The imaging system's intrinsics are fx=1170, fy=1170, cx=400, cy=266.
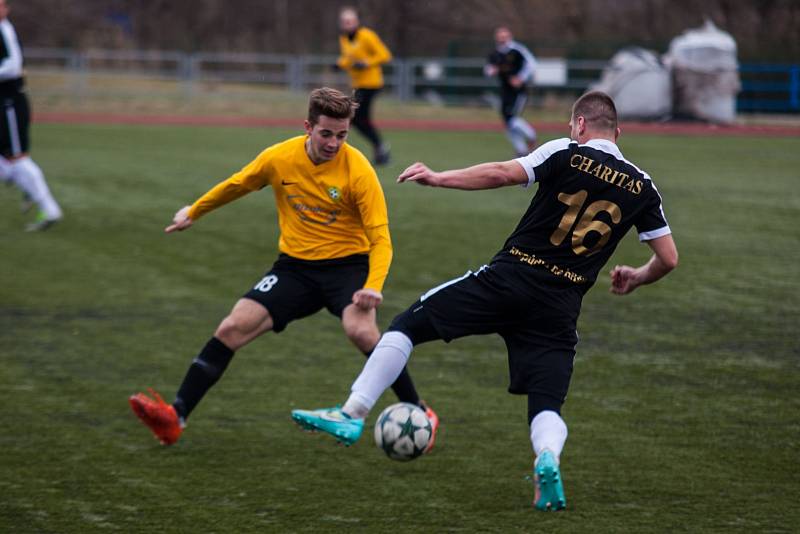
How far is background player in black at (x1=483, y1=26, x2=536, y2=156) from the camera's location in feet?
67.5

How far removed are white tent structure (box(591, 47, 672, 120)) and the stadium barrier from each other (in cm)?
253

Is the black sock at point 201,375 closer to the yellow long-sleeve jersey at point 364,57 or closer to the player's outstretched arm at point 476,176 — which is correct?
the player's outstretched arm at point 476,176

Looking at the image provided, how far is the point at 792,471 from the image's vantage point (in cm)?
564

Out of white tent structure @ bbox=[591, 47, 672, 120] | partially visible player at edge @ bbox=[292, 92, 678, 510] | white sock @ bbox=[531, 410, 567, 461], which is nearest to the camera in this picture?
white sock @ bbox=[531, 410, 567, 461]

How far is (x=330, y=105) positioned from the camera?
220 inches

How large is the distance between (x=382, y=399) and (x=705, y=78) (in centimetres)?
2584

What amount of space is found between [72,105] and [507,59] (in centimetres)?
1607

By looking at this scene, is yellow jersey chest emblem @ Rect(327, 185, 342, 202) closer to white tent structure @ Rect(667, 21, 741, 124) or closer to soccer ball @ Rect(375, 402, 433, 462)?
soccer ball @ Rect(375, 402, 433, 462)

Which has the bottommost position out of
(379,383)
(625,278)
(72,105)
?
(72,105)

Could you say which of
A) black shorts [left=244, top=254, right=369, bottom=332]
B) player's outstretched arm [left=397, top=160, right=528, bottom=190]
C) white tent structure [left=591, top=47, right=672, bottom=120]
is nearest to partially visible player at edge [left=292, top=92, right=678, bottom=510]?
player's outstretched arm [left=397, top=160, right=528, bottom=190]

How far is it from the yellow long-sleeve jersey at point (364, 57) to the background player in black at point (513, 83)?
240 centimetres

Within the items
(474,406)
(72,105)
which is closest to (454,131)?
(72,105)

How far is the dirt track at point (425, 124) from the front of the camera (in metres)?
29.2

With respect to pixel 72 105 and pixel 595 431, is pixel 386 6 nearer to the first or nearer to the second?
pixel 72 105
